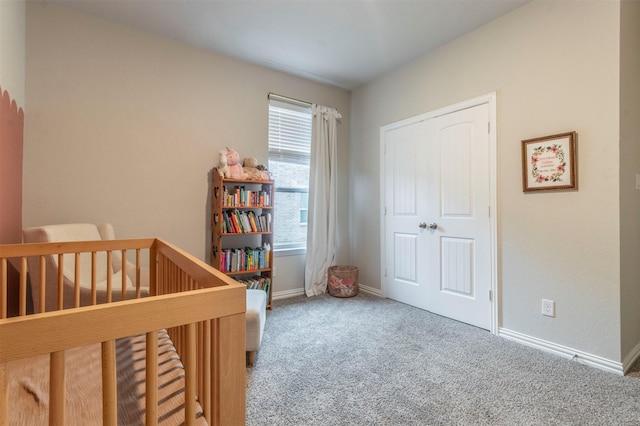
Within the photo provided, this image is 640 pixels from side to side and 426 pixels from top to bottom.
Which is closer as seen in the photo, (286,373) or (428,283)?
(286,373)

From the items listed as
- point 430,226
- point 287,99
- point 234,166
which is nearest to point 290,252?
point 234,166

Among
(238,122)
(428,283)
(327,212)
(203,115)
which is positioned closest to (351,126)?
(327,212)

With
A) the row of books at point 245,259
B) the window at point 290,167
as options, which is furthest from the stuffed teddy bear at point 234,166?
the row of books at point 245,259

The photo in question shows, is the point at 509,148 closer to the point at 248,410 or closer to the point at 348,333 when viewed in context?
the point at 348,333

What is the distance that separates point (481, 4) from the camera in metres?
2.21

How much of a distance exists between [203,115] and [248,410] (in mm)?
2488

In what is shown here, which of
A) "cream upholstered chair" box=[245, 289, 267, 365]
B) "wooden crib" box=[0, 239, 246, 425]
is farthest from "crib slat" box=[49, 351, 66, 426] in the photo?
"cream upholstered chair" box=[245, 289, 267, 365]

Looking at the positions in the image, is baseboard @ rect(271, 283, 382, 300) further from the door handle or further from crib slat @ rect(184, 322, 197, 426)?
crib slat @ rect(184, 322, 197, 426)

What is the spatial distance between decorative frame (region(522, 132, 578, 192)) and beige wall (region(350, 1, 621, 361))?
0.16ft

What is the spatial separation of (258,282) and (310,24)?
2.33 meters

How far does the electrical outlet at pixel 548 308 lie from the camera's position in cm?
207

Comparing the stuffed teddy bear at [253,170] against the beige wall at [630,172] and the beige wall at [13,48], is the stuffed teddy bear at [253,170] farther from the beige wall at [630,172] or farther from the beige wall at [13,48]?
the beige wall at [630,172]

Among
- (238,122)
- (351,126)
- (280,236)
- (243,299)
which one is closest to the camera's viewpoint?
(243,299)

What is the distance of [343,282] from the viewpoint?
10.8ft
